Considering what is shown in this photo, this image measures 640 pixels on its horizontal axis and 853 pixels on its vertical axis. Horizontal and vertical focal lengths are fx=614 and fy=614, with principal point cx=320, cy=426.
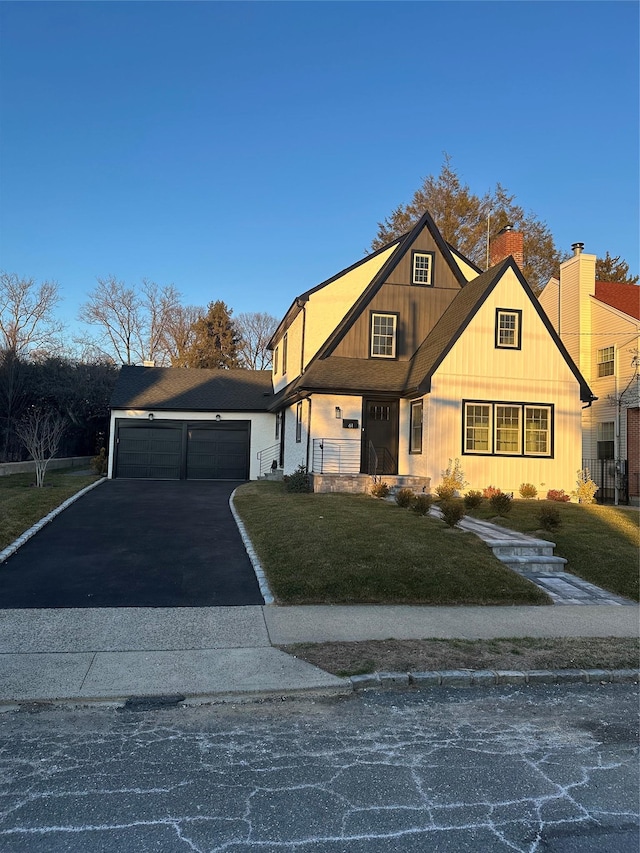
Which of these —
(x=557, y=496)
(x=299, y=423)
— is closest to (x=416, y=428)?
(x=299, y=423)

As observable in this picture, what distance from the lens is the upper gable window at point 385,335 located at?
2034 cm

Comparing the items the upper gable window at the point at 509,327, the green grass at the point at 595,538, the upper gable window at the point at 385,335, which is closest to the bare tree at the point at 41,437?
the upper gable window at the point at 385,335

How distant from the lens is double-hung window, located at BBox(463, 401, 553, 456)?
18234mm

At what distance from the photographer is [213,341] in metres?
48.1

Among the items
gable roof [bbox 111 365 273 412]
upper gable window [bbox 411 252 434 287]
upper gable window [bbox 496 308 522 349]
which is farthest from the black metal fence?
gable roof [bbox 111 365 273 412]

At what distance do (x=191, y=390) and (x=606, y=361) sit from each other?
57.0ft

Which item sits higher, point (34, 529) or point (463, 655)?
point (34, 529)

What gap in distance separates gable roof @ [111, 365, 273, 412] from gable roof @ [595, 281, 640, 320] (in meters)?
14.6

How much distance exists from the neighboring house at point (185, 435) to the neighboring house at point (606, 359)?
13.1 m

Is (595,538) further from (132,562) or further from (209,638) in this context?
(132,562)

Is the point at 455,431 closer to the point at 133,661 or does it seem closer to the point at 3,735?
the point at 133,661

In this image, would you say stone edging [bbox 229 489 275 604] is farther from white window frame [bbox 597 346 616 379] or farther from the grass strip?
white window frame [bbox 597 346 616 379]

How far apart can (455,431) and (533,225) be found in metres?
24.3

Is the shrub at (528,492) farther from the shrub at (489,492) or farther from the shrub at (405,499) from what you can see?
the shrub at (405,499)
